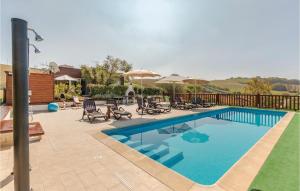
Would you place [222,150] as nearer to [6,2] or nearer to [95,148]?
[95,148]

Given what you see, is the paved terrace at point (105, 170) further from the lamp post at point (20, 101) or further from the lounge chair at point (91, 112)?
the lounge chair at point (91, 112)

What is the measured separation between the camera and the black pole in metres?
1.89

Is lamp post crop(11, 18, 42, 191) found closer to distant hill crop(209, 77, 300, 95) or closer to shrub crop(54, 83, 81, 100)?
shrub crop(54, 83, 81, 100)

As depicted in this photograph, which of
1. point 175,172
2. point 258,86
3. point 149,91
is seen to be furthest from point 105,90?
point 258,86

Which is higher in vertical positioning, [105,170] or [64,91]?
[64,91]

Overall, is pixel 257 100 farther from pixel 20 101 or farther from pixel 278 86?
pixel 278 86

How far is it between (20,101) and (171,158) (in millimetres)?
3887

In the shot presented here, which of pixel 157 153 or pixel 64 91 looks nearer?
pixel 157 153

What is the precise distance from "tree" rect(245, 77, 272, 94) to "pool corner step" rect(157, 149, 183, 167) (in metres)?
22.0

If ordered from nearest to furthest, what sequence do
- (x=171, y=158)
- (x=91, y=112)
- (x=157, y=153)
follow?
(x=171, y=158), (x=157, y=153), (x=91, y=112)

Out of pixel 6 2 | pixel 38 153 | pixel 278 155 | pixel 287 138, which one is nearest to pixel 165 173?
pixel 278 155

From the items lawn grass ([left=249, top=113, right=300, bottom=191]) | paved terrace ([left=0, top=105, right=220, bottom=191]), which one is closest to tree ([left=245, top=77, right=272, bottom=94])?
lawn grass ([left=249, top=113, right=300, bottom=191])

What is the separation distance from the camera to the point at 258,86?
2306 cm

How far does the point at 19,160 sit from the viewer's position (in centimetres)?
193
